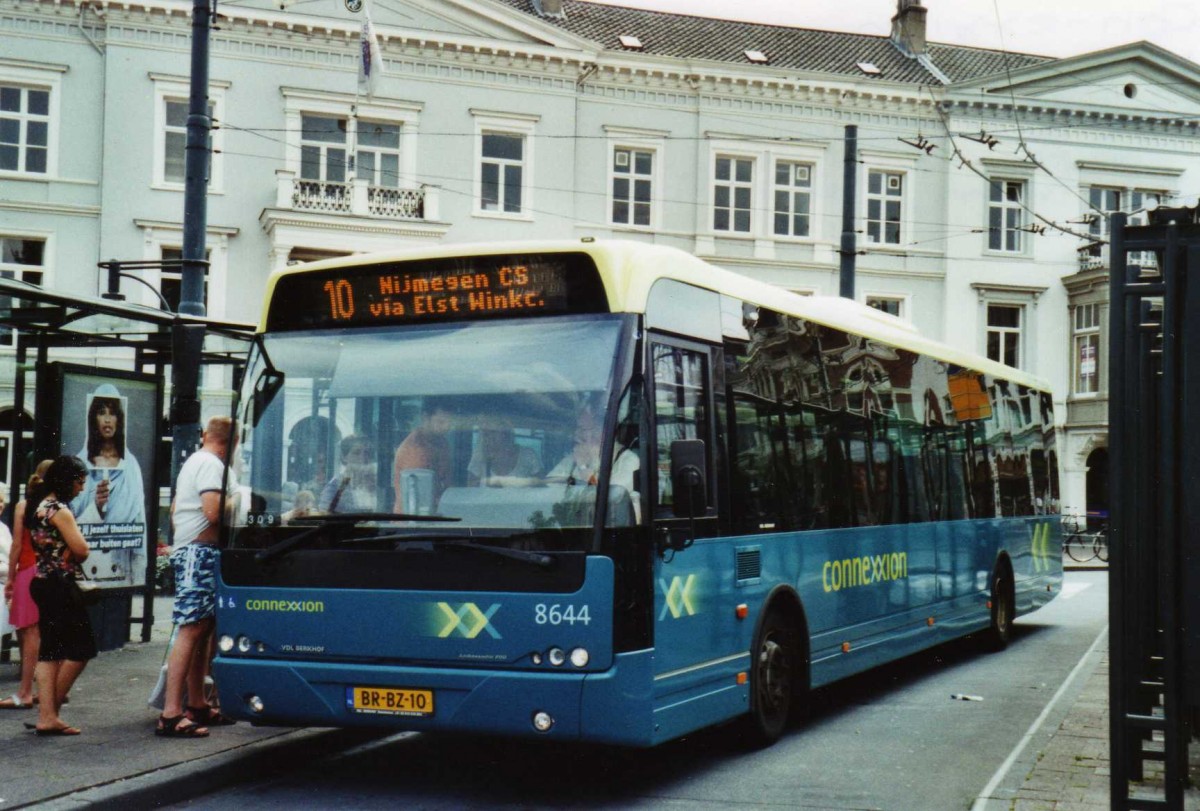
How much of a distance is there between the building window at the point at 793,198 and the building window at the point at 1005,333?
6.03m

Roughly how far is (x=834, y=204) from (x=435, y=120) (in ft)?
34.2

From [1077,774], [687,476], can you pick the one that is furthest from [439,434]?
[1077,774]

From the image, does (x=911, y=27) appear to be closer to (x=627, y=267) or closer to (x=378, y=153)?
(x=378, y=153)

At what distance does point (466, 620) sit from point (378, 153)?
26656mm

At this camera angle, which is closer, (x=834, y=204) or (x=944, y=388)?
(x=944, y=388)

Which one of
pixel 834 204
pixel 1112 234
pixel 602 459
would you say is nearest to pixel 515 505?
pixel 602 459


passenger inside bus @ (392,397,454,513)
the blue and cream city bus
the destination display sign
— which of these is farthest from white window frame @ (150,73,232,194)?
passenger inside bus @ (392,397,454,513)

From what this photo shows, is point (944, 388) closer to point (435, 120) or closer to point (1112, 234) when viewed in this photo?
point (1112, 234)

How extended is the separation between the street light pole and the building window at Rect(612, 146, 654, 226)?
912 inches

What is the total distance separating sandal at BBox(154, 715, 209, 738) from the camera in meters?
8.18

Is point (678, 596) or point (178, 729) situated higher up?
point (678, 596)

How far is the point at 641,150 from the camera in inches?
1372

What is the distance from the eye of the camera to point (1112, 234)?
585 centimetres

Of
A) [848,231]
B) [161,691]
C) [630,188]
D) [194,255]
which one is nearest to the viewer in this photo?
[161,691]
